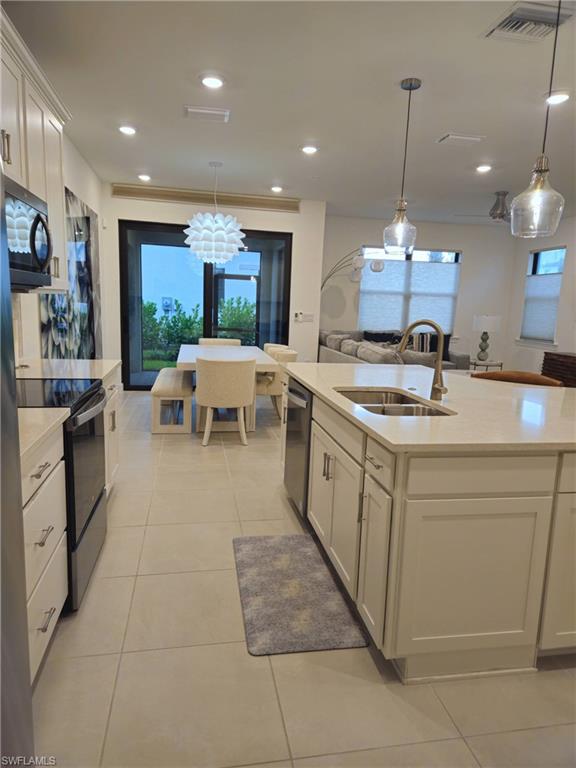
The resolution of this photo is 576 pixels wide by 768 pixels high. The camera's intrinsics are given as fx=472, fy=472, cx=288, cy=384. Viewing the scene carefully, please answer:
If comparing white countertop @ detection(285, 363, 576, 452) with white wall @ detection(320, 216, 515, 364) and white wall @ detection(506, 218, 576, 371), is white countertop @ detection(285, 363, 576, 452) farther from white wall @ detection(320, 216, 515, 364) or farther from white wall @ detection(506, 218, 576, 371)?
white wall @ detection(506, 218, 576, 371)

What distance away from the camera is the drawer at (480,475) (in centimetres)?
153

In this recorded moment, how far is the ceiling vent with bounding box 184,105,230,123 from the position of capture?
3699mm

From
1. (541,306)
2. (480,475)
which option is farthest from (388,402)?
(541,306)

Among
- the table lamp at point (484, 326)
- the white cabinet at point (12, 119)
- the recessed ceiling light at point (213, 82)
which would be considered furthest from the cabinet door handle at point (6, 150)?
the table lamp at point (484, 326)

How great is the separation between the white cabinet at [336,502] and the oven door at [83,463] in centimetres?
110

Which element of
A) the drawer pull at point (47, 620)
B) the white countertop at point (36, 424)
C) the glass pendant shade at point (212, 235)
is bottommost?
the drawer pull at point (47, 620)

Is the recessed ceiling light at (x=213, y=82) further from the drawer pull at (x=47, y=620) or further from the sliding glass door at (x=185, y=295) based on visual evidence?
the sliding glass door at (x=185, y=295)

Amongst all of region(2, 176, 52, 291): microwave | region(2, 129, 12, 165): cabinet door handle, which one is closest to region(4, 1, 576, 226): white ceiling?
region(2, 129, 12, 165): cabinet door handle

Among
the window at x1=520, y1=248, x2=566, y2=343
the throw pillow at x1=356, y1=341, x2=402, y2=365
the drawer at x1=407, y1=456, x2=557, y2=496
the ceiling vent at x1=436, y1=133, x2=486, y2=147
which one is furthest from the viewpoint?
the window at x1=520, y1=248, x2=566, y2=343

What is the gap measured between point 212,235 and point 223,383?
1949mm

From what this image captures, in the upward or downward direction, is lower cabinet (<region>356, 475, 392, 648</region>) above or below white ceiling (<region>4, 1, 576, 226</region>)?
below

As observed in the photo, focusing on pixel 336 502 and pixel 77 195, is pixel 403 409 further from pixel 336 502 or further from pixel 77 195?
pixel 77 195

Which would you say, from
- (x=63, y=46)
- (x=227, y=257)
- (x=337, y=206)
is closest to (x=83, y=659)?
(x=63, y=46)

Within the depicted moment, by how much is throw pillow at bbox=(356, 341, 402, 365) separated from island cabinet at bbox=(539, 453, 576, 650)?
125 inches
